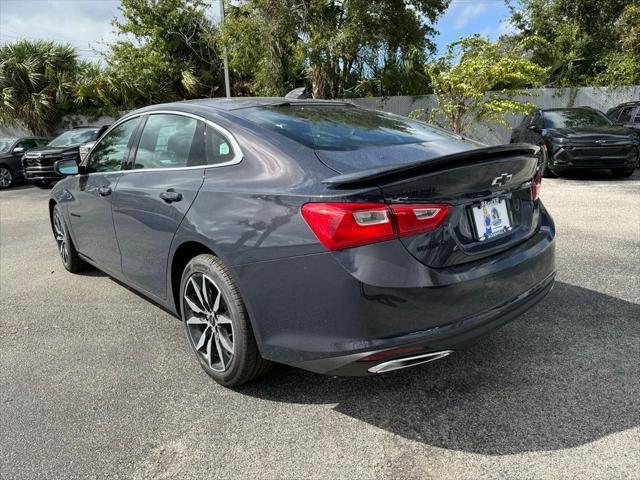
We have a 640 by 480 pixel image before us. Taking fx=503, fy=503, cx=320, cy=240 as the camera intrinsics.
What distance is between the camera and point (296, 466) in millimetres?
2168

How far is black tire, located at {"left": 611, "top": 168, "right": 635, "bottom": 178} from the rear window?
8696 mm

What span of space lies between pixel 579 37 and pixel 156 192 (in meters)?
21.3

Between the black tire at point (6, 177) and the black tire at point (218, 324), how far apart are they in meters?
13.3

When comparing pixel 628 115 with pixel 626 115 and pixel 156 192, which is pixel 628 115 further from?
pixel 156 192

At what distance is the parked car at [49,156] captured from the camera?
12406 millimetres

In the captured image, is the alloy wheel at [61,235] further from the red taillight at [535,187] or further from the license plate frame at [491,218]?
the red taillight at [535,187]

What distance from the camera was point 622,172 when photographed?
406 inches

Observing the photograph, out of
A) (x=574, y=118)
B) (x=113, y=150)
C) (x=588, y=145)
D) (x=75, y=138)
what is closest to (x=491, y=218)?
(x=113, y=150)

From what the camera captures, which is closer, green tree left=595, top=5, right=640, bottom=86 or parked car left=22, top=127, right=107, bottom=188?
parked car left=22, top=127, right=107, bottom=188

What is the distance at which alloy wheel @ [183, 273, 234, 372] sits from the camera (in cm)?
270

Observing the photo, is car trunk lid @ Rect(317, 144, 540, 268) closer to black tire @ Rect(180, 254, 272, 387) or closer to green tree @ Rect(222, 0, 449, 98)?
black tire @ Rect(180, 254, 272, 387)

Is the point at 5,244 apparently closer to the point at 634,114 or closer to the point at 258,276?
the point at 258,276

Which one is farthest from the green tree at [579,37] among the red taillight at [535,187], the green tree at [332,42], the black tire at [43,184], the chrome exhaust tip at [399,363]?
the chrome exhaust tip at [399,363]

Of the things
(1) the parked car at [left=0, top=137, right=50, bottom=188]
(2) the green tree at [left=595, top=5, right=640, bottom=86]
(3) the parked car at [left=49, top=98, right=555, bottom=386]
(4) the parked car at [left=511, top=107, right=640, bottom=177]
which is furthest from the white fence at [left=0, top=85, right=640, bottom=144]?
(3) the parked car at [left=49, top=98, right=555, bottom=386]
